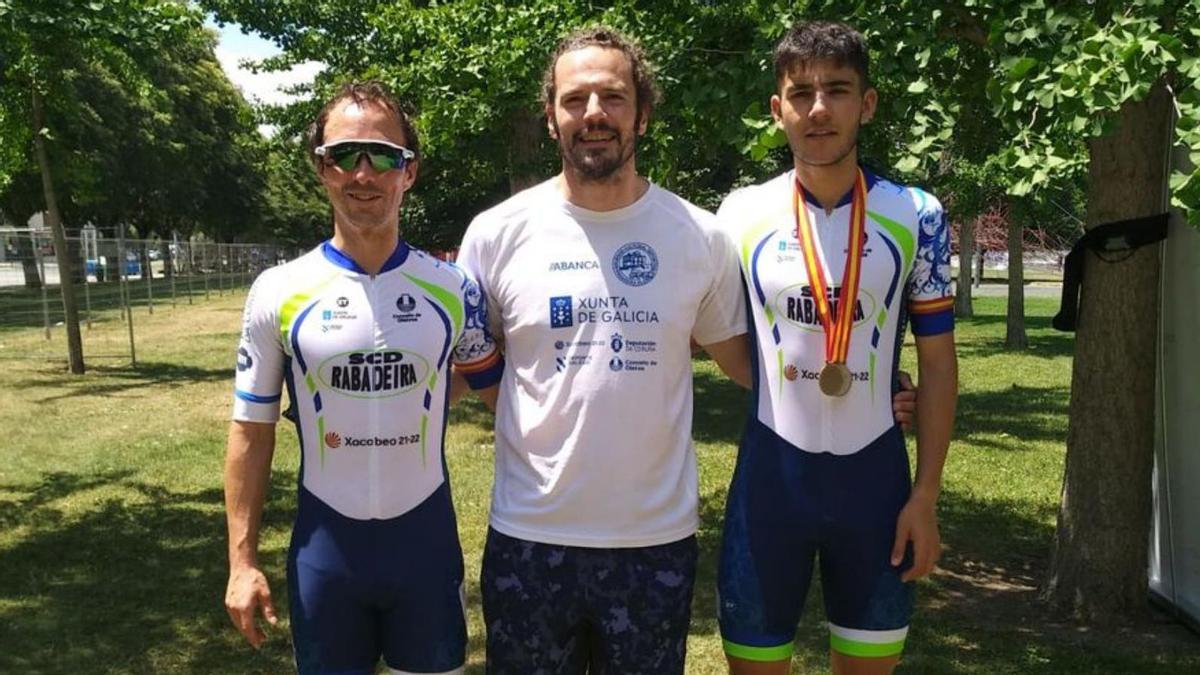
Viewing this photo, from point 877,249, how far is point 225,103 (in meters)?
46.1

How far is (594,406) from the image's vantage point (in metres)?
2.65

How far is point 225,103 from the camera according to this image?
44.7 meters

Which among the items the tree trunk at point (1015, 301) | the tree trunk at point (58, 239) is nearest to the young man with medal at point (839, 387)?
the tree trunk at point (58, 239)

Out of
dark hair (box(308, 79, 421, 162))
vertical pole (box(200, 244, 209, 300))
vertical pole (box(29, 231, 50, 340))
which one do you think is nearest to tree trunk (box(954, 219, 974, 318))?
vertical pole (box(29, 231, 50, 340))

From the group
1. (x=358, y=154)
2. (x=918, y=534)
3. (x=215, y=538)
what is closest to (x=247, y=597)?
(x=358, y=154)

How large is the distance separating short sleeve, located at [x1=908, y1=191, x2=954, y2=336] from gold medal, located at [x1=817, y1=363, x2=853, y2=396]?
0.88ft

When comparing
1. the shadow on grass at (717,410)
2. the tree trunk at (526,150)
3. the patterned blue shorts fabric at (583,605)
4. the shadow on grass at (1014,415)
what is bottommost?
the shadow on grass at (1014,415)

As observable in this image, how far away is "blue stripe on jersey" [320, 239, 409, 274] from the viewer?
2732 mm

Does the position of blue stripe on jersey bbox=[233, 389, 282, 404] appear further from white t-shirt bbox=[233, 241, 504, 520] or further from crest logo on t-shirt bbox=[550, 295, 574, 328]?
crest logo on t-shirt bbox=[550, 295, 574, 328]

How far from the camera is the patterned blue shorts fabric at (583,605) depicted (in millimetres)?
2691

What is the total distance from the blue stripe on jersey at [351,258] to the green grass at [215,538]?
2831 millimetres

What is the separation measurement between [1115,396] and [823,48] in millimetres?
3466

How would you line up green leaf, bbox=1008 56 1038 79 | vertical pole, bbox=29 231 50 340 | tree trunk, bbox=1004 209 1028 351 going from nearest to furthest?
1. green leaf, bbox=1008 56 1038 79
2. tree trunk, bbox=1004 209 1028 351
3. vertical pole, bbox=29 231 50 340

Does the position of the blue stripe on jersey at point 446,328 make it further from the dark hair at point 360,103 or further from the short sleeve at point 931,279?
the short sleeve at point 931,279
